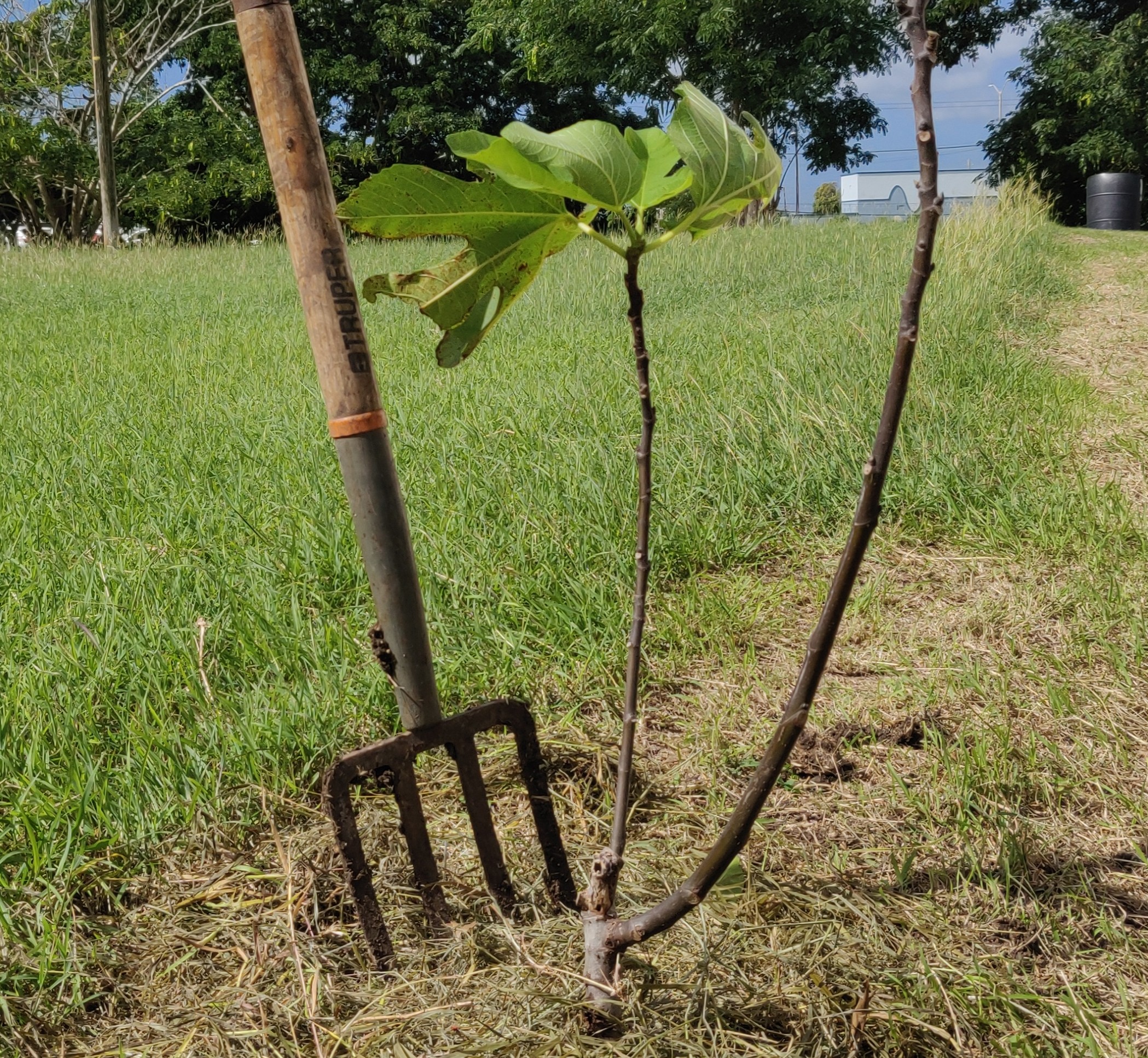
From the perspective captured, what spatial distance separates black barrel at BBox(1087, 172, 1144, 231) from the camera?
Result: 60.3 ft

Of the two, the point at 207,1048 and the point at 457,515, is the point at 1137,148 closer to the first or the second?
the point at 457,515

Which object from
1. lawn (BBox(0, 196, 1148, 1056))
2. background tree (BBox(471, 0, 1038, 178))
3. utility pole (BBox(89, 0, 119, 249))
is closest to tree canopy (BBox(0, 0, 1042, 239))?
background tree (BBox(471, 0, 1038, 178))

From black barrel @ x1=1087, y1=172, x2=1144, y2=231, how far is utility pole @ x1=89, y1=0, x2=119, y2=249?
17.6 metres


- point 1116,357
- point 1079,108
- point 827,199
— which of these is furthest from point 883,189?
point 1116,357

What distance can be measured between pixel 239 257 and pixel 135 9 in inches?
553

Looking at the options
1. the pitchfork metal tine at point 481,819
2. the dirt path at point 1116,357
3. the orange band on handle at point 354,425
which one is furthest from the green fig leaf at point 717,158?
the dirt path at point 1116,357

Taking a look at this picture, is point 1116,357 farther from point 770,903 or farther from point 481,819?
point 481,819

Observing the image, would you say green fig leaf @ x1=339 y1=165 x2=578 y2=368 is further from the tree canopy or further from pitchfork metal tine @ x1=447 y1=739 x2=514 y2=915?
the tree canopy

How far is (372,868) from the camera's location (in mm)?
1567

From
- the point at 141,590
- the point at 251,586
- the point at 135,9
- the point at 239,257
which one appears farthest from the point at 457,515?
the point at 135,9

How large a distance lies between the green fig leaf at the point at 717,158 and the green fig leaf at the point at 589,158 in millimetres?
48

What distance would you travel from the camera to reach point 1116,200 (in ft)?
60.6

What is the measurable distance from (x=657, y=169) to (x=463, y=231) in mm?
195

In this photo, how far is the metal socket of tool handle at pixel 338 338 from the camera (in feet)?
3.79
